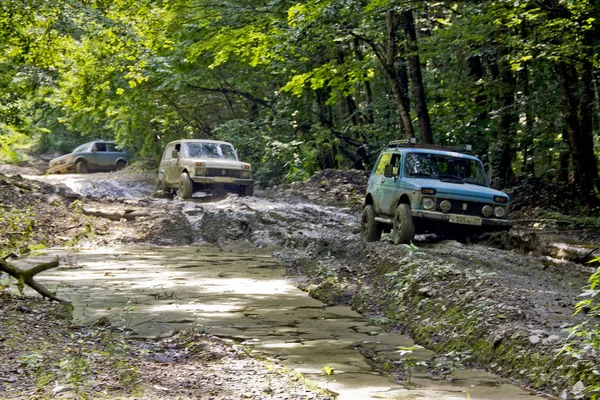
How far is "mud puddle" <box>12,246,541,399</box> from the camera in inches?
227

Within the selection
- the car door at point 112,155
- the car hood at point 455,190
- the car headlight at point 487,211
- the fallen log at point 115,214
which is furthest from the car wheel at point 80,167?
the car headlight at point 487,211

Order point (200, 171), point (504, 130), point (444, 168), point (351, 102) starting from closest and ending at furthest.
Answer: point (444, 168) → point (504, 130) → point (200, 171) → point (351, 102)

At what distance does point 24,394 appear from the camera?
4.68 metres

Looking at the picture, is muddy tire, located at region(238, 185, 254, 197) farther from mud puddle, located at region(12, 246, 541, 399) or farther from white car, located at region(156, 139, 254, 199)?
mud puddle, located at region(12, 246, 541, 399)

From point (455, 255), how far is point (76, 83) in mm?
14424

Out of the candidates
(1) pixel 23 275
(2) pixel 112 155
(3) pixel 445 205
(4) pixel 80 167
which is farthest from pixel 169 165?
(2) pixel 112 155

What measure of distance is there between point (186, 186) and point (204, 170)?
720 mm

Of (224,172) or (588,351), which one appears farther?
(224,172)

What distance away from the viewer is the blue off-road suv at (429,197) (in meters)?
12.5

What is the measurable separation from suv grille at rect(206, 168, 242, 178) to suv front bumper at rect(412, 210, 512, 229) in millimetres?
10972

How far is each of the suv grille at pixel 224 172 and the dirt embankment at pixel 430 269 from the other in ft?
4.53

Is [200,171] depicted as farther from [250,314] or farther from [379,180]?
[250,314]

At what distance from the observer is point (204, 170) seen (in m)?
22.5

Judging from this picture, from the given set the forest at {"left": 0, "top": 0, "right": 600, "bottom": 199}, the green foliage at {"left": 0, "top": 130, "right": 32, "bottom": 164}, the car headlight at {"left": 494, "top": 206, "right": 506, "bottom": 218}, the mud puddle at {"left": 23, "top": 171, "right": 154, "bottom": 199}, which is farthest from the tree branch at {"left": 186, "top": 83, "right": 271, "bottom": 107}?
the car headlight at {"left": 494, "top": 206, "right": 506, "bottom": 218}
